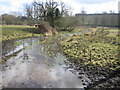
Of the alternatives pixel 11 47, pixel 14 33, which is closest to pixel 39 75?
pixel 11 47

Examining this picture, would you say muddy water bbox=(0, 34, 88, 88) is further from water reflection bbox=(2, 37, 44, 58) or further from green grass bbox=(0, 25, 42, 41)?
green grass bbox=(0, 25, 42, 41)

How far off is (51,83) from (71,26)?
36481 mm

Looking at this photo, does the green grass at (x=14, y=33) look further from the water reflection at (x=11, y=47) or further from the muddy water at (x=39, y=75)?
the muddy water at (x=39, y=75)

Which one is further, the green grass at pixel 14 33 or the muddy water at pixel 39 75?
the green grass at pixel 14 33

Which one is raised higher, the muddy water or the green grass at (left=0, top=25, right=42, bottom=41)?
the green grass at (left=0, top=25, right=42, bottom=41)

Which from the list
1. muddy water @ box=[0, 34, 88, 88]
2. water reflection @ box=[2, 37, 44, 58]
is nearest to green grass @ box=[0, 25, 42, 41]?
water reflection @ box=[2, 37, 44, 58]

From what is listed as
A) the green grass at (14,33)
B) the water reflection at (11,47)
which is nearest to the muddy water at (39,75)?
the water reflection at (11,47)

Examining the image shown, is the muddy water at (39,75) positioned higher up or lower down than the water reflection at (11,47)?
lower down

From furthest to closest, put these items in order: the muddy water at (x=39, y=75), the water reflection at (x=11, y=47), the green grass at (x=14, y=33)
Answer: the green grass at (x=14, y=33)
the water reflection at (x=11, y=47)
the muddy water at (x=39, y=75)

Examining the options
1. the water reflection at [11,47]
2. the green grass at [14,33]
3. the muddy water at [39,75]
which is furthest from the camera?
the green grass at [14,33]

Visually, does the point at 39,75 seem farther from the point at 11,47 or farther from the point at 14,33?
the point at 14,33

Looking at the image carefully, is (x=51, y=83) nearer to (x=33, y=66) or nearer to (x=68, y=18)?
(x=33, y=66)

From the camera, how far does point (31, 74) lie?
27.6ft

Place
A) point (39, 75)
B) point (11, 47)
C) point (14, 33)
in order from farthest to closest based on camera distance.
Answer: point (14, 33) < point (11, 47) < point (39, 75)
